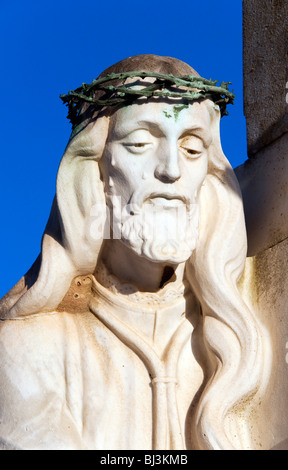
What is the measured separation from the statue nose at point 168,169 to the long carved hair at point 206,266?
30cm

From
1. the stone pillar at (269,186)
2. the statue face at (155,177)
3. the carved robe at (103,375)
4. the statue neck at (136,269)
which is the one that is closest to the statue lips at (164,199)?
Answer: the statue face at (155,177)

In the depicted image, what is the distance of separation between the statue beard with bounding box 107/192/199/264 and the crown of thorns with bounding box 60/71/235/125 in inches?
17.7

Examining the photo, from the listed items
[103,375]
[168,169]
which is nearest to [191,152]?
Result: [168,169]

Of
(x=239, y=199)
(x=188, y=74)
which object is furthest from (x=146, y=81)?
(x=239, y=199)

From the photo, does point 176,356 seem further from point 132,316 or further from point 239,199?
point 239,199

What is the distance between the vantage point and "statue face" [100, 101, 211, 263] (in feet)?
17.5

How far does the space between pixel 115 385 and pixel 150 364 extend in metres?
0.17

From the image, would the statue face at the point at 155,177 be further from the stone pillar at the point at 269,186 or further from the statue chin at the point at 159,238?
the stone pillar at the point at 269,186

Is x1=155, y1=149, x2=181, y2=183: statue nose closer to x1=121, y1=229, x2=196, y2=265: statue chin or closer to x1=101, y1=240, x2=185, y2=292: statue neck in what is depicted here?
x1=121, y1=229, x2=196, y2=265: statue chin

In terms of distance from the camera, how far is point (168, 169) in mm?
5332

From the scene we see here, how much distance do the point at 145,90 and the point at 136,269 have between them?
75 centimetres

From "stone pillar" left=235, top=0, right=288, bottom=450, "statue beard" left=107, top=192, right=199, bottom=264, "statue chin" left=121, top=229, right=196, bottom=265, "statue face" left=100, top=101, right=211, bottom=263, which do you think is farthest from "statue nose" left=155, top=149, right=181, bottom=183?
"stone pillar" left=235, top=0, right=288, bottom=450

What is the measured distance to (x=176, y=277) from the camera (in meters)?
5.59

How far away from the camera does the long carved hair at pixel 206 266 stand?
5.34m
